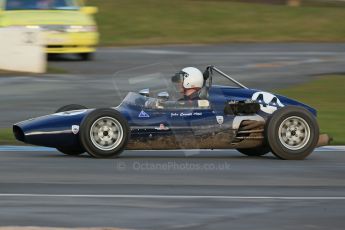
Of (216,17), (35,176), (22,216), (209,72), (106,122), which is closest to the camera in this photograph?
(22,216)

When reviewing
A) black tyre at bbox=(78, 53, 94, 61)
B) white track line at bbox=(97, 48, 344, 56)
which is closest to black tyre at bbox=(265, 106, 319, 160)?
black tyre at bbox=(78, 53, 94, 61)

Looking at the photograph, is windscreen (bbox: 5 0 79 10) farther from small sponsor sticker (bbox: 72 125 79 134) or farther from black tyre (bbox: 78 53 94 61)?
small sponsor sticker (bbox: 72 125 79 134)

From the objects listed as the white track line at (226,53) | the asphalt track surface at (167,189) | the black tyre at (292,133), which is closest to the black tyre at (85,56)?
the white track line at (226,53)

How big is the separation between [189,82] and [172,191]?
2.59 meters

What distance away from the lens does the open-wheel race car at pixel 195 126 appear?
10.6 metres

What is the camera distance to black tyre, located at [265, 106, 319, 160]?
1085 cm

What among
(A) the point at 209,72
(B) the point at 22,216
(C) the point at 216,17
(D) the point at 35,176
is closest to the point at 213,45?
(C) the point at 216,17

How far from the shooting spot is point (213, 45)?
29.3 metres

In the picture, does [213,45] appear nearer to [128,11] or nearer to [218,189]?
[128,11]

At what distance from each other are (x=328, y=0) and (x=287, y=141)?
30.7 m

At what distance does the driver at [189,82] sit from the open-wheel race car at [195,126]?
5 centimetres

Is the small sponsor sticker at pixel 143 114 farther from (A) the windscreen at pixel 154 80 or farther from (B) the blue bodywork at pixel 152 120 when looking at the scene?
(A) the windscreen at pixel 154 80

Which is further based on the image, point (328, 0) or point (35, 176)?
point (328, 0)

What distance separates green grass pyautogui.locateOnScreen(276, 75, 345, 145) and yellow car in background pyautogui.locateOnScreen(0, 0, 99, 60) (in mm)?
5429
